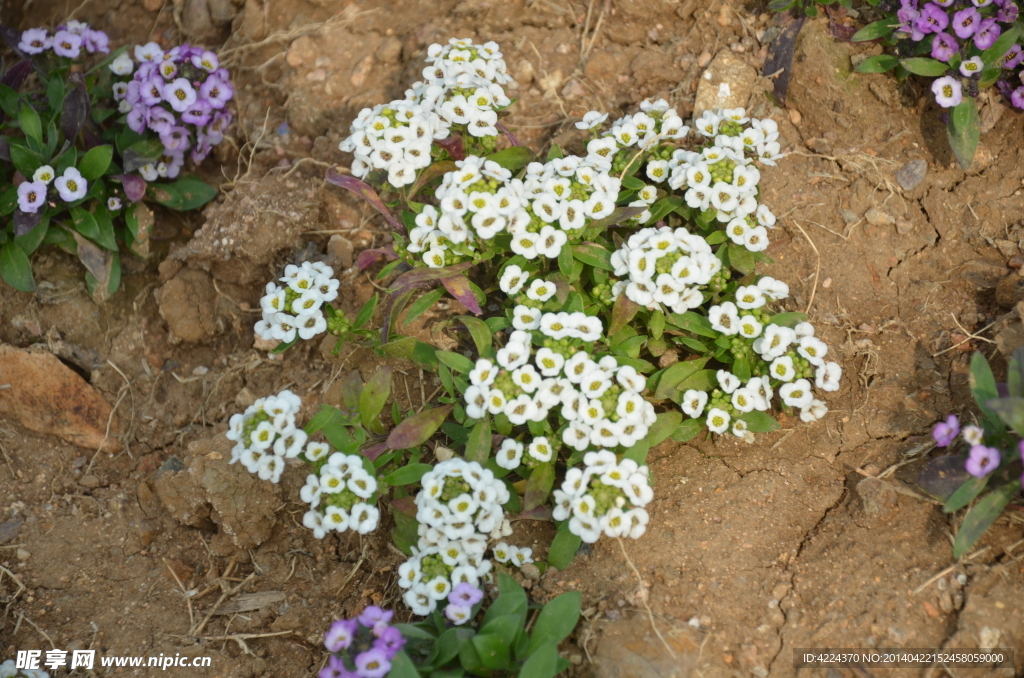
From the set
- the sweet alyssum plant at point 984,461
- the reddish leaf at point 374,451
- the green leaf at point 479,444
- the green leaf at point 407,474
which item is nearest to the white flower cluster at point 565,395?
the green leaf at point 479,444

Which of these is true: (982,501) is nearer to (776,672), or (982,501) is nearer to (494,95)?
(776,672)

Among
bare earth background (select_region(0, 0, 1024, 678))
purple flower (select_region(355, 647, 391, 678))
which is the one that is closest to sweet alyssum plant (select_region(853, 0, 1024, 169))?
bare earth background (select_region(0, 0, 1024, 678))

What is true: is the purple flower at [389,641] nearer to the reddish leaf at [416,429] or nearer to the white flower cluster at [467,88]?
the reddish leaf at [416,429]

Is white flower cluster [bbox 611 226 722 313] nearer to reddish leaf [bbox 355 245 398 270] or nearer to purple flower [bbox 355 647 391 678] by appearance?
reddish leaf [bbox 355 245 398 270]

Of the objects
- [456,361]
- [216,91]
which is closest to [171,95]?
[216,91]

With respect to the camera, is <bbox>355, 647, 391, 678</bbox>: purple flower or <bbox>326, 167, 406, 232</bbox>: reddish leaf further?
<bbox>326, 167, 406, 232</bbox>: reddish leaf

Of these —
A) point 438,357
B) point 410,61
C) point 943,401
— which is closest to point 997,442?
point 943,401

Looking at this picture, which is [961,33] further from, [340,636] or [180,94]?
[180,94]
